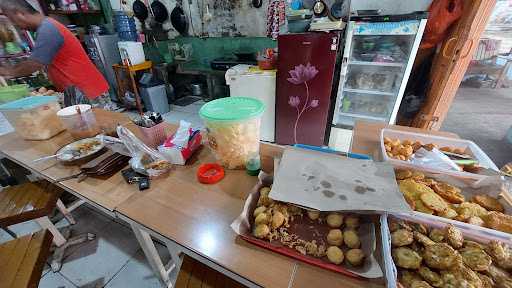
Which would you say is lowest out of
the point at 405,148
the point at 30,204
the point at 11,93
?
the point at 30,204

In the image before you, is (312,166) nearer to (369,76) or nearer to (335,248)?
(335,248)

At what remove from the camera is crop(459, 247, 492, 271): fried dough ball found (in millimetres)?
490

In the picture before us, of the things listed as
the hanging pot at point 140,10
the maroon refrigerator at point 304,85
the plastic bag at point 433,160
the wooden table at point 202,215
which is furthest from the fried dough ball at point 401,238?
the hanging pot at point 140,10

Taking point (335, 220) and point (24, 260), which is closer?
point (335, 220)

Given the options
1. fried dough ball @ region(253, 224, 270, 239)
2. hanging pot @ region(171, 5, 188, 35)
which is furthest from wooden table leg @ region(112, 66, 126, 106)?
fried dough ball @ region(253, 224, 270, 239)

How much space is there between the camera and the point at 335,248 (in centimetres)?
56

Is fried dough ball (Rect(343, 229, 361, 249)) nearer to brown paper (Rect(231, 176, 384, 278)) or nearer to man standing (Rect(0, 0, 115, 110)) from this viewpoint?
brown paper (Rect(231, 176, 384, 278))

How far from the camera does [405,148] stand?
0.93 m

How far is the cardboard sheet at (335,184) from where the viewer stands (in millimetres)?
590

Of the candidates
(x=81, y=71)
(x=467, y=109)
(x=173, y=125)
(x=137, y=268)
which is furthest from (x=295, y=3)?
(x=467, y=109)

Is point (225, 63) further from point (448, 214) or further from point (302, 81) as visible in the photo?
point (448, 214)

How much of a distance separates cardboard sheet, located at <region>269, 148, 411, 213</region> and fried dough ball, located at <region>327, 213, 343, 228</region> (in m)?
0.06

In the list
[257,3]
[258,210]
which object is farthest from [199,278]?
[257,3]

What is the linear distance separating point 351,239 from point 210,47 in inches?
154
